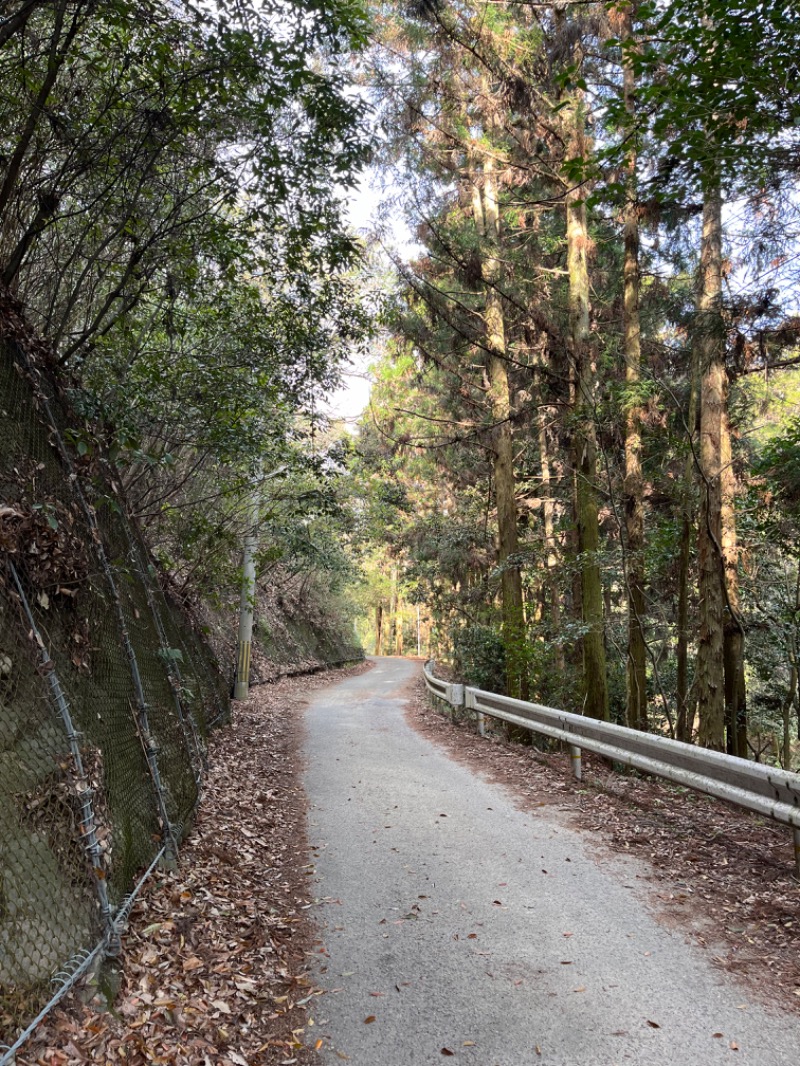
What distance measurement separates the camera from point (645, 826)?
6.50 metres

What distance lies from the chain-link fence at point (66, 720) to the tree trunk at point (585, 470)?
655 centimetres

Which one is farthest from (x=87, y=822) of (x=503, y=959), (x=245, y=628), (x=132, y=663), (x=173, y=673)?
(x=245, y=628)

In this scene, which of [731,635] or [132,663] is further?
[731,635]

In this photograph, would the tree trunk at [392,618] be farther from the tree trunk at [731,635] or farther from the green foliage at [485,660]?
the tree trunk at [731,635]

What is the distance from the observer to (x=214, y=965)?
4.14 metres

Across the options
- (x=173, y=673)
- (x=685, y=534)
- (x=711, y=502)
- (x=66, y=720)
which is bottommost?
(x=173, y=673)

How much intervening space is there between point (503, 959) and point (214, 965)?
1709mm

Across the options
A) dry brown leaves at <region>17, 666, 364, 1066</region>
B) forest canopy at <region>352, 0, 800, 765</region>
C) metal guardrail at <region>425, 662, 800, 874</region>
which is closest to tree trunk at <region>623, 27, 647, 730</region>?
forest canopy at <region>352, 0, 800, 765</region>

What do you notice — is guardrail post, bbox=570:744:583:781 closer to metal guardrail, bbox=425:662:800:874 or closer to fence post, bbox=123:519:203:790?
metal guardrail, bbox=425:662:800:874

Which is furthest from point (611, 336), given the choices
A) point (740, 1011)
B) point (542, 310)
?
point (740, 1011)

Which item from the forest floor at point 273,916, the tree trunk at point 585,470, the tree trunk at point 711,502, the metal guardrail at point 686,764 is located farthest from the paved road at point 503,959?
the tree trunk at point 711,502

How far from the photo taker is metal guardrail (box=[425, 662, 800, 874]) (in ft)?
15.4

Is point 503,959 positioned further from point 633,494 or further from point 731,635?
point 731,635

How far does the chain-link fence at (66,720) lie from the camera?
10.8 ft
